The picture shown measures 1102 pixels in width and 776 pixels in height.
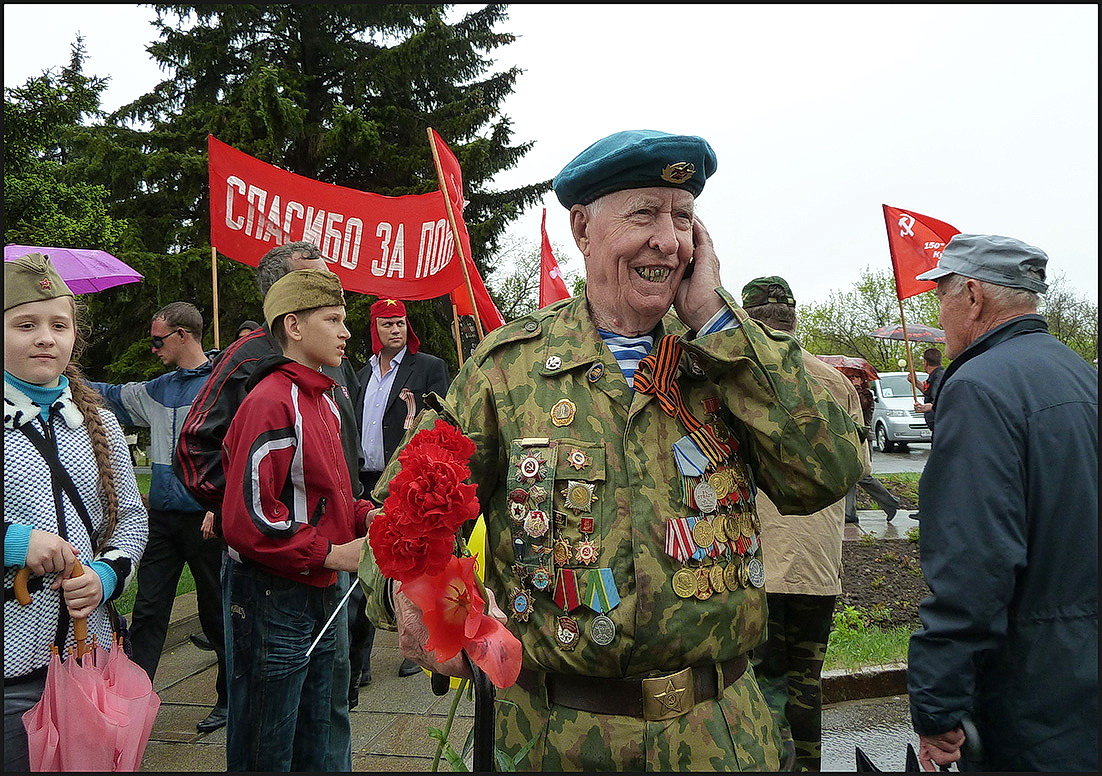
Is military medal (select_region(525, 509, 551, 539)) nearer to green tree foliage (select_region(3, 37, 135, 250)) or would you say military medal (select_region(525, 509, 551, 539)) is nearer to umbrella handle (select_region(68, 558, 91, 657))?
umbrella handle (select_region(68, 558, 91, 657))

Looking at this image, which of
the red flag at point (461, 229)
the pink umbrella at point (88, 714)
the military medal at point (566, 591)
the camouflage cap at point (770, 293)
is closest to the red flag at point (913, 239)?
the red flag at point (461, 229)

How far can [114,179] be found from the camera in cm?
1688

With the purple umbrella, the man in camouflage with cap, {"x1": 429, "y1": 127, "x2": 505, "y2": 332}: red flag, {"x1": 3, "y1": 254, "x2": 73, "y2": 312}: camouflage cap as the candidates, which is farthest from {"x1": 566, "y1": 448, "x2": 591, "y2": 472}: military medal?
the purple umbrella

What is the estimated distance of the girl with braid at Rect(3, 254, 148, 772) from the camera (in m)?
2.43

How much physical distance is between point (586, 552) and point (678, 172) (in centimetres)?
96

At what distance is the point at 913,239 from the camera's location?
29.3 ft

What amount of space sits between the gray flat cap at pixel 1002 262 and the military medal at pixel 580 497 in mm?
1584

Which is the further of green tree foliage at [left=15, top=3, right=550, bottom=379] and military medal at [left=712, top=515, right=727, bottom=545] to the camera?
green tree foliage at [left=15, top=3, right=550, bottom=379]

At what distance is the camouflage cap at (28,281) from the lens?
8.62ft

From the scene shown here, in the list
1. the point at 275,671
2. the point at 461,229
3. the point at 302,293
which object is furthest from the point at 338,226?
the point at 275,671

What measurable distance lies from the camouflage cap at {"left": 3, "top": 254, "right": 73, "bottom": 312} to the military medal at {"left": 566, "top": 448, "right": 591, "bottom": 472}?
5.89ft

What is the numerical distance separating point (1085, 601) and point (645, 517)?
4.59 feet

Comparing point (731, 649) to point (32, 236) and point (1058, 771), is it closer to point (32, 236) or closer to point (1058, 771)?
point (1058, 771)

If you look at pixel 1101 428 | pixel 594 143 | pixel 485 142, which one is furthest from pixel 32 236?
pixel 1101 428
